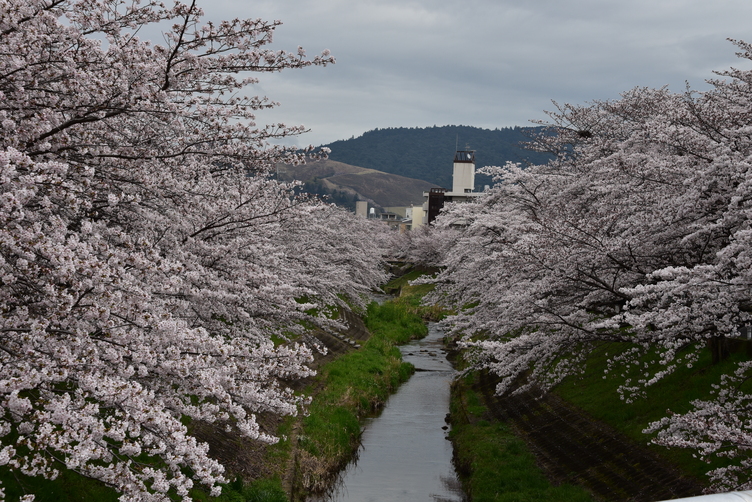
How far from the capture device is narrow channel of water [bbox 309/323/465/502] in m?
16.4

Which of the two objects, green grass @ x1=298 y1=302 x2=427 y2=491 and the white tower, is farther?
the white tower

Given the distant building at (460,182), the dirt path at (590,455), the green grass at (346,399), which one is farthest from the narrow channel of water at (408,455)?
the distant building at (460,182)

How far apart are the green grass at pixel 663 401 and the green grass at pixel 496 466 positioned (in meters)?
2.05

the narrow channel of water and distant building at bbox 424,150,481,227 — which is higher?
distant building at bbox 424,150,481,227

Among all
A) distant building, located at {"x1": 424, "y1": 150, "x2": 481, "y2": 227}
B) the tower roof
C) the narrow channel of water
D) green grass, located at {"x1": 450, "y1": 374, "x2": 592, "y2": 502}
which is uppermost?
the tower roof

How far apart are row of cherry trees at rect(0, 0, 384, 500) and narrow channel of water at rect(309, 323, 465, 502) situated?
23.5 ft

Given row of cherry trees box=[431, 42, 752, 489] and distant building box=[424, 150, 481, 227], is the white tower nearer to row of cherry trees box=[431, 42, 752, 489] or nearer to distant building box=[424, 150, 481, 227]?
distant building box=[424, 150, 481, 227]

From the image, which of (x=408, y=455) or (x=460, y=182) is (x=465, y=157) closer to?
(x=460, y=182)

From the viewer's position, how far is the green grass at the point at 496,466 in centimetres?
1430

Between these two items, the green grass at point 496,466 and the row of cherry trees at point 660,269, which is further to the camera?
the green grass at point 496,466

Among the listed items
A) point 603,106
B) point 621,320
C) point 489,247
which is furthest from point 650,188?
point 603,106

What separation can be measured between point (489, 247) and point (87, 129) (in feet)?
47.0

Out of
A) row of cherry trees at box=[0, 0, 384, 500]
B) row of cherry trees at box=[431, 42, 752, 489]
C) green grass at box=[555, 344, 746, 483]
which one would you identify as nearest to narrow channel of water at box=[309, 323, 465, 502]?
row of cherry trees at box=[431, 42, 752, 489]

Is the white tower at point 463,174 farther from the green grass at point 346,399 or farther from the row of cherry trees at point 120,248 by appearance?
the row of cherry trees at point 120,248
